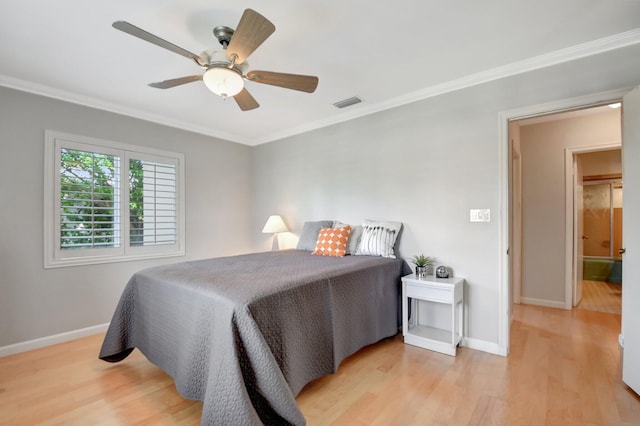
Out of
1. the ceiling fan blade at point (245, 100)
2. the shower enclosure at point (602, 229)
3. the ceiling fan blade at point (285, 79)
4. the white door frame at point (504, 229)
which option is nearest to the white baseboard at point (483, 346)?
the white door frame at point (504, 229)

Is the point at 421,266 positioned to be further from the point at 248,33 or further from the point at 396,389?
the point at 248,33

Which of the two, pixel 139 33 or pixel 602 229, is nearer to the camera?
pixel 139 33

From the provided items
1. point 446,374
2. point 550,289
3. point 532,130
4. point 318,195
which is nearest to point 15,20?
point 318,195

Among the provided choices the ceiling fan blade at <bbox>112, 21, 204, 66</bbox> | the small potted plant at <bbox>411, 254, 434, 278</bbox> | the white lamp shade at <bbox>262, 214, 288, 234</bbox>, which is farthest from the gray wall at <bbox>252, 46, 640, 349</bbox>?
the ceiling fan blade at <bbox>112, 21, 204, 66</bbox>

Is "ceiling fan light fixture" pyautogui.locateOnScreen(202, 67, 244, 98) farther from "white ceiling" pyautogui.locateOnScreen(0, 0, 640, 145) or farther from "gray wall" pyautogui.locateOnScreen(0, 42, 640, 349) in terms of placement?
"gray wall" pyautogui.locateOnScreen(0, 42, 640, 349)

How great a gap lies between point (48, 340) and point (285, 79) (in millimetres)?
3338

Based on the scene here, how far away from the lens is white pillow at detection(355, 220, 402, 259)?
304cm

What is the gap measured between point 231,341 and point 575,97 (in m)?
Result: 2.96

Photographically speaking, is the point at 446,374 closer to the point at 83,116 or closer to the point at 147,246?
the point at 147,246

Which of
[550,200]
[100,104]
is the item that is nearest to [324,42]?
[100,104]

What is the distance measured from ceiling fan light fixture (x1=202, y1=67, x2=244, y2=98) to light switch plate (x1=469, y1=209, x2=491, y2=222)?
2.24 m

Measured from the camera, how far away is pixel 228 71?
190 centimetres

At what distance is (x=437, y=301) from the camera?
2.60 metres

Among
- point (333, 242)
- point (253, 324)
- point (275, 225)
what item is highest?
point (275, 225)
